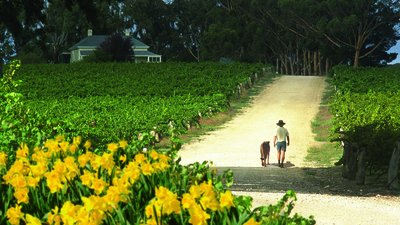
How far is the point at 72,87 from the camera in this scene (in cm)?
2345

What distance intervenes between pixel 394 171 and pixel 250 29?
155ft

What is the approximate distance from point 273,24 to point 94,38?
979 inches

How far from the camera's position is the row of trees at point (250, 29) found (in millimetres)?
38875

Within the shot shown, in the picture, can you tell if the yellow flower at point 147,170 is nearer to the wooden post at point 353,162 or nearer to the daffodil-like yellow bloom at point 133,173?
the daffodil-like yellow bloom at point 133,173

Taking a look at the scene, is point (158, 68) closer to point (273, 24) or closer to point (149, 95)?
point (149, 95)

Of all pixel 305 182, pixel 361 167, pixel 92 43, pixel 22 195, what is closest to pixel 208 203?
pixel 22 195

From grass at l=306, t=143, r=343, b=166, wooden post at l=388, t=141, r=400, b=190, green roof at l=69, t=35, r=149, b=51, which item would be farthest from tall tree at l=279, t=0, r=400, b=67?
wooden post at l=388, t=141, r=400, b=190

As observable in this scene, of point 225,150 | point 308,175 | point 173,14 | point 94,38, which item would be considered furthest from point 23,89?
point 173,14

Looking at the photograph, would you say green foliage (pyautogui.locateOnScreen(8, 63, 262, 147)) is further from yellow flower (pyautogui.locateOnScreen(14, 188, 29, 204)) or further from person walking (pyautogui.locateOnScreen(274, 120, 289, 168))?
person walking (pyautogui.locateOnScreen(274, 120, 289, 168))

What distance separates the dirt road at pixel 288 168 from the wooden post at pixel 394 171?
514 millimetres

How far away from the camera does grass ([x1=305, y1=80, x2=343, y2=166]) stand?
10.3 meters

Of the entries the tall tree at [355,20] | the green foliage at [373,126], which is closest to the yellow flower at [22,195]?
the green foliage at [373,126]

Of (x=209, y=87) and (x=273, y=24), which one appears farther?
(x=273, y=24)

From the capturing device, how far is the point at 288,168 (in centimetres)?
954
